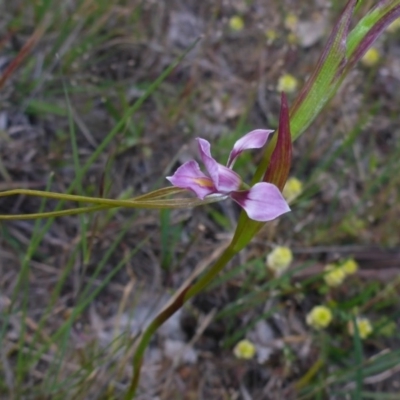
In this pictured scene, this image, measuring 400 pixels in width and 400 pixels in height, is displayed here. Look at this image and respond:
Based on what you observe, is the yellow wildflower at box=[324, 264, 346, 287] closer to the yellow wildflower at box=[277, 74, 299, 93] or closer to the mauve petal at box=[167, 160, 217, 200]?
the yellow wildflower at box=[277, 74, 299, 93]

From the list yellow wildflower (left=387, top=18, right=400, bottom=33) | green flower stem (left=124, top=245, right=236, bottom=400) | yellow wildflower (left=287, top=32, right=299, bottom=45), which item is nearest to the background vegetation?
yellow wildflower (left=287, top=32, right=299, bottom=45)

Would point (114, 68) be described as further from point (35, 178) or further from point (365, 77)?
point (365, 77)

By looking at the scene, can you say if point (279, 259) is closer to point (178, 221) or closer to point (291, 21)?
point (178, 221)

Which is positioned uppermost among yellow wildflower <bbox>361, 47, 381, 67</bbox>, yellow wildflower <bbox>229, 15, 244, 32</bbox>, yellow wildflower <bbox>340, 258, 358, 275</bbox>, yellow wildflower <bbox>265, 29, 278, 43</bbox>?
yellow wildflower <bbox>229, 15, 244, 32</bbox>

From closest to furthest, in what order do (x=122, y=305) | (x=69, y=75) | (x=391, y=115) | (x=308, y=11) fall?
(x=122, y=305), (x=69, y=75), (x=391, y=115), (x=308, y=11)

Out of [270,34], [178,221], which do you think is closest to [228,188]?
[178,221]

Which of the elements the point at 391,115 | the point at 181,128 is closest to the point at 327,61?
the point at 181,128
